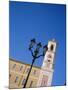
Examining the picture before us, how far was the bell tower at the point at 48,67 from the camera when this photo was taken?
6.25 ft

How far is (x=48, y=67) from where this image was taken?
1939mm

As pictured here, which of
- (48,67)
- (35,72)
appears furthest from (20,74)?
(48,67)

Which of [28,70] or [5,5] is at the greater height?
[5,5]

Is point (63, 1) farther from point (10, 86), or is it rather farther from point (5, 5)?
point (10, 86)

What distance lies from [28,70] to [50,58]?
0.26 meters

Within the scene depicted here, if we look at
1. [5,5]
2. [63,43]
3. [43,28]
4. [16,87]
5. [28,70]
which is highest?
[5,5]

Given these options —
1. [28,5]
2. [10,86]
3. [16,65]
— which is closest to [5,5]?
[28,5]

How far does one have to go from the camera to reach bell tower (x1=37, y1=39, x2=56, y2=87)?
191cm

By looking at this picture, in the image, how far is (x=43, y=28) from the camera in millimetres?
1949

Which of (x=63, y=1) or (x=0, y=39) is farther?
(x=63, y=1)

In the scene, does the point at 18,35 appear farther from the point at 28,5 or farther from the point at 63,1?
the point at 63,1

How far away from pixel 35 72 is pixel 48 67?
0.15 metres

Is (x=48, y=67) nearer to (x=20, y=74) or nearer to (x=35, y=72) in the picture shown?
(x=35, y=72)

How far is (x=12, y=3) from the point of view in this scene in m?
1.87
